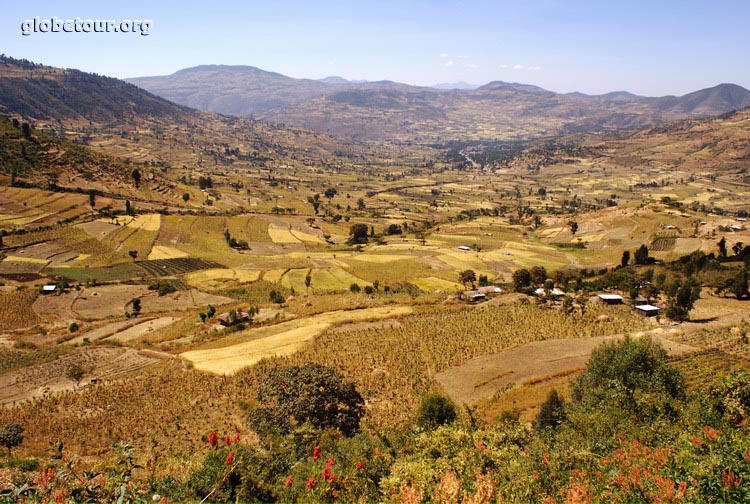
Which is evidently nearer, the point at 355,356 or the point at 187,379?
the point at 187,379

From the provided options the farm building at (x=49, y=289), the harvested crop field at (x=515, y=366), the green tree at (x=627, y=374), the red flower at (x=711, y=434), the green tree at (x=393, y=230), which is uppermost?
the red flower at (x=711, y=434)

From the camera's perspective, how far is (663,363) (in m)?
34.8

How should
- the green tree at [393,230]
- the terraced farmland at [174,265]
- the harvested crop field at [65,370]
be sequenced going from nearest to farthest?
1. the harvested crop field at [65,370]
2. the terraced farmland at [174,265]
3. the green tree at [393,230]

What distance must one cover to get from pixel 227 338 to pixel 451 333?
31678 mm

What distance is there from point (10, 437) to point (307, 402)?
70.5ft

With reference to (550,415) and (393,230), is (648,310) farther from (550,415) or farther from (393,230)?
(393,230)

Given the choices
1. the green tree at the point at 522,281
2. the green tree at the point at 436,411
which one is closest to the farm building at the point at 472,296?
the green tree at the point at 522,281

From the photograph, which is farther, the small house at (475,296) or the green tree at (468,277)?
the green tree at (468,277)

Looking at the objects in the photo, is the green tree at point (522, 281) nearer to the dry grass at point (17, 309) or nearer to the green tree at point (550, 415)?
the green tree at point (550, 415)

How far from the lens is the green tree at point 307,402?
3372 cm

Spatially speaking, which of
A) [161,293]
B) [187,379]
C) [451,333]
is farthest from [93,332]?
[451,333]

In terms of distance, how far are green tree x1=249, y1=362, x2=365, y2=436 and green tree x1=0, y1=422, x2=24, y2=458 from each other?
1654cm

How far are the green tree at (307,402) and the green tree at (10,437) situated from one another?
54.2 feet

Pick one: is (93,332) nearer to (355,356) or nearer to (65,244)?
(355,356)
